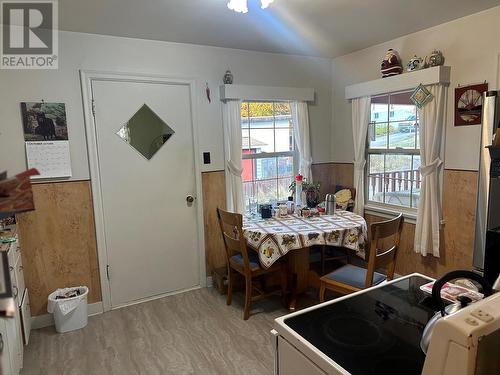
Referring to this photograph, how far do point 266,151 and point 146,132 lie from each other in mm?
1319

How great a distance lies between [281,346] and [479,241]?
2069 millimetres

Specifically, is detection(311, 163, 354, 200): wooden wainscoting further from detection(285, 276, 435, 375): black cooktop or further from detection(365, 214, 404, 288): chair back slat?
detection(285, 276, 435, 375): black cooktop

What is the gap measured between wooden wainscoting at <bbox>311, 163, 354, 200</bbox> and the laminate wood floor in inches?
62.1

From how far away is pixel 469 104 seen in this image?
108 inches

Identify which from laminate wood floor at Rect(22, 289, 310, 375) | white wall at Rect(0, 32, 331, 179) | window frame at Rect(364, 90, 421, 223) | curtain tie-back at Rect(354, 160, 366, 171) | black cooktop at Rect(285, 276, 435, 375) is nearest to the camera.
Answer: black cooktop at Rect(285, 276, 435, 375)

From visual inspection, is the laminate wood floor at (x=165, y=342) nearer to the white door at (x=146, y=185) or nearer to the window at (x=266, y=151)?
the white door at (x=146, y=185)

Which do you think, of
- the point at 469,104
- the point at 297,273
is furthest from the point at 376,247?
the point at 469,104

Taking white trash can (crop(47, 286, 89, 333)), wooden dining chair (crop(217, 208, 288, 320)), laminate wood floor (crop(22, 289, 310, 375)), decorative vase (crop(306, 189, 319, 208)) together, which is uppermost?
decorative vase (crop(306, 189, 319, 208))

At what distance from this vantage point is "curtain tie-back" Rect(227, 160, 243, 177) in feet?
11.2

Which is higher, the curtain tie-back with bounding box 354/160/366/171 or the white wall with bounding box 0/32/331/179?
the white wall with bounding box 0/32/331/179

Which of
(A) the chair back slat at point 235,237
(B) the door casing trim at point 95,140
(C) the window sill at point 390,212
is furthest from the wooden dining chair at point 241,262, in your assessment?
(C) the window sill at point 390,212

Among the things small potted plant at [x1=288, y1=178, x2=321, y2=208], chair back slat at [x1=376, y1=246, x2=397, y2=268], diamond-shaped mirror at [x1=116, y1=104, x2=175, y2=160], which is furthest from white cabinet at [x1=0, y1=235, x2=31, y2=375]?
small potted plant at [x1=288, y1=178, x2=321, y2=208]

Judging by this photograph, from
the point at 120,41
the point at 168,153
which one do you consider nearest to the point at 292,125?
the point at 168,153

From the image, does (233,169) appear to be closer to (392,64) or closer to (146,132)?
(146,132)
